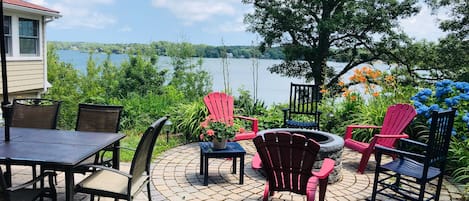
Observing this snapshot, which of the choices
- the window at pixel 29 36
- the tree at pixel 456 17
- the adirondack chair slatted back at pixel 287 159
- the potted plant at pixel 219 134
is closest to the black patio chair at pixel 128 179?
the adirondack chair slatted back at pixel 287 159

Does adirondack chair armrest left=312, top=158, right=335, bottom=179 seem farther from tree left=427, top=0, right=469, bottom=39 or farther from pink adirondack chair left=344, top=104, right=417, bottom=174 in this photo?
tree left=427, top=0, right=469, bottom=39

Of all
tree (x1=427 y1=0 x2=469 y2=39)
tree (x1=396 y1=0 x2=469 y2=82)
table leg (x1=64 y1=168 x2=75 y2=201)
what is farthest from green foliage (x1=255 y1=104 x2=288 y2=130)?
tree (x1=427 y1=0 x2=469 y2=39)

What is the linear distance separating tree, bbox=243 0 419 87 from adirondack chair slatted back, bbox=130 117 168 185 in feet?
27.6

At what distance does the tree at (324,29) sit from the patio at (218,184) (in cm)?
676

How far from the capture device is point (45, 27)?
1005 centimetres

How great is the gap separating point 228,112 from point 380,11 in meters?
7.62

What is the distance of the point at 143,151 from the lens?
2525 mm

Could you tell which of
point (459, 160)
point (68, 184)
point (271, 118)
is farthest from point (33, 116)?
point (459, 160)

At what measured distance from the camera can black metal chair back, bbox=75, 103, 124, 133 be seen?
3516 millimetres

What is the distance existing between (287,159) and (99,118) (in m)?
2.08

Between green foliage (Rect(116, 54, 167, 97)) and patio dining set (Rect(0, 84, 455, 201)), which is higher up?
green foliage (Rect(116, 54, 167, 97))

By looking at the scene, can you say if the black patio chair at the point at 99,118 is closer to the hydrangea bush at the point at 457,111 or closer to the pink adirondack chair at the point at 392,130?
the pink adirondack chair at the point at 392,130

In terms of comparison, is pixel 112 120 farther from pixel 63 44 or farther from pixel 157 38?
pixel 63 44

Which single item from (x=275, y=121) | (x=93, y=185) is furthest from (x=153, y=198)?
(x=275, y=121)
